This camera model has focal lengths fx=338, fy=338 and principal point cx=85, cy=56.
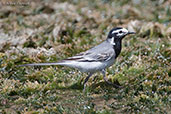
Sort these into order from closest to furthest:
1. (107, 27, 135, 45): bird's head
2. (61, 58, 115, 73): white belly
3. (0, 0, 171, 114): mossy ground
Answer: (0, 0, 171, 114): mossy ground, (61, 58, 115, 73): white belly, (107, 27, 135, 45): bird's head

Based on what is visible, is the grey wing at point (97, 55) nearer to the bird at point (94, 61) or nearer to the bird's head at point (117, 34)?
the bird at point (94, 61)

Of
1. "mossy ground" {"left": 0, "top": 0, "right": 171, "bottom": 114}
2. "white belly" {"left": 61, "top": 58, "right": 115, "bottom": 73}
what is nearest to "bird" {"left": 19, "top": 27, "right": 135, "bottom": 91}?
"white belly" {"left": 61, "top": 58, "right": 115, "bottom": 73}

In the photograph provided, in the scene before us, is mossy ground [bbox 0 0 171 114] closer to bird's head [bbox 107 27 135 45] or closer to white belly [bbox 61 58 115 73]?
white belly [bbox 61 58 115 73]

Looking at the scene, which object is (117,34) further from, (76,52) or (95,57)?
(76,52)

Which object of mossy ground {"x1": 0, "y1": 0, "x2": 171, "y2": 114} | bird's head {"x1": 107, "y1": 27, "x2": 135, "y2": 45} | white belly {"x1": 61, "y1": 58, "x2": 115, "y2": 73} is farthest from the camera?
bird's head {"x1": 107, "y1": 27, "x2": 135, "y2": 45}

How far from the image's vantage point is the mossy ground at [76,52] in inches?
290

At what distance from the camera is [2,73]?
8875 mm

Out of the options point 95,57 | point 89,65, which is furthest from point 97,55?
point 89,65

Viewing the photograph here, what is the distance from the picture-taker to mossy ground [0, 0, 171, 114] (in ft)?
24.2

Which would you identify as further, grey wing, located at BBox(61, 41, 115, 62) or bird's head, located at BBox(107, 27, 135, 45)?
bird's head, located at BBox(107, 27, 135, 45)

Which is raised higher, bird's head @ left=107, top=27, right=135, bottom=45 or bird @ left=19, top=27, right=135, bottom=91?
bird's head @ left=107, top=27, right=135, bottom=45

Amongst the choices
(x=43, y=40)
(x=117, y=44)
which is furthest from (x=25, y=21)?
(x=117, y=44)

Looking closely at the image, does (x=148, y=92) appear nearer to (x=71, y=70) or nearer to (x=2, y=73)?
(x=71, y=70)

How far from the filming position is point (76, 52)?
1045cm
